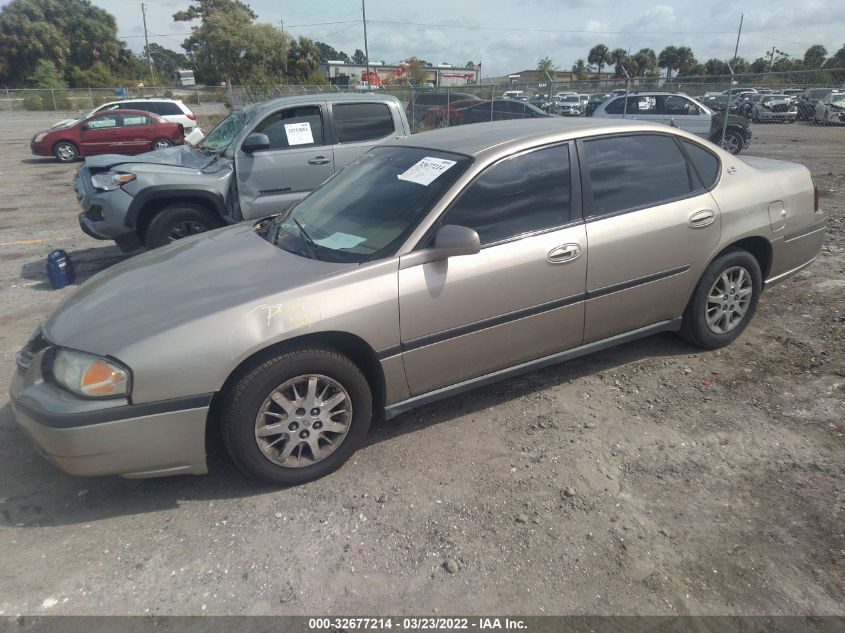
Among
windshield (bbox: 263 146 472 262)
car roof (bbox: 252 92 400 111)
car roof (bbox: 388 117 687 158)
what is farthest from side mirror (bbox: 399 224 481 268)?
car roof (bbox: 252 92 400 111)

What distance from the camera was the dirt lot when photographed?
2424 mm

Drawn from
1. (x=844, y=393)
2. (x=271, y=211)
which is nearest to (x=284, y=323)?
(x=844, y=393)

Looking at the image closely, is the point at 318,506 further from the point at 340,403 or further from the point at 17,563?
the point at 17,563

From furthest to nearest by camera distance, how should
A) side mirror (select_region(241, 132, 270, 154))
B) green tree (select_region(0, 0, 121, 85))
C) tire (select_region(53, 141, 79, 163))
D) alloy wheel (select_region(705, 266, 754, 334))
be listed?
green tree (select_region(0, 0, 121, 85)), tire (select_region(53, 141, 79, 163)), side mirror (select_region(241, 132, 270, 154)), alloy wheel (select_region(705, 266, 754, 334))

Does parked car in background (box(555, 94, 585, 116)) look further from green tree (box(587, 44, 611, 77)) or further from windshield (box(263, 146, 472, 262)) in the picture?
green tree (box(587, 44, 611, 77))

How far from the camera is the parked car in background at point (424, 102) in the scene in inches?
749

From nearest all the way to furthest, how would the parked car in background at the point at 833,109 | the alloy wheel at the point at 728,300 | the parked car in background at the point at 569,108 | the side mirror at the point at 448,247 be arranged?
the side mirror at the point at 448,247 → the alloy wheel at the point at 728,300 → the parked car in background at the point at 833,109 → the parked car in background at the point at 569,108

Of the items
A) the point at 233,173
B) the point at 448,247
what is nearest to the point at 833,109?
the point at 233,173

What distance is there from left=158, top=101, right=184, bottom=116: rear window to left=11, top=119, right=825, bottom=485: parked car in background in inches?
736

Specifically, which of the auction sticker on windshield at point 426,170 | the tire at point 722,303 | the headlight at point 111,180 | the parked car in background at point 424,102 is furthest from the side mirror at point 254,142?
the parked car in background at point 424,102

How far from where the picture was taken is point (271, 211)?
6.66 m

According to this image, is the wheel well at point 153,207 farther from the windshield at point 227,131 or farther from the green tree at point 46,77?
the green tree at point 46,77

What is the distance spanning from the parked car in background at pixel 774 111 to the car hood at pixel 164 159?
22956 mm

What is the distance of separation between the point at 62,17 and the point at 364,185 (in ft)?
226
